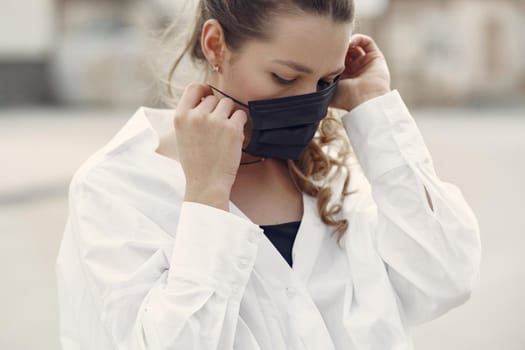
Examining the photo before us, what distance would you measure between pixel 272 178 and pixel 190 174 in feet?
1.15

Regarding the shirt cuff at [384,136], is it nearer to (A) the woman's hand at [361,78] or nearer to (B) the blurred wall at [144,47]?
(A) the woman's hand at [361,78]

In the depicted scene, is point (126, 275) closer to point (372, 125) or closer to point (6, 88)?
point (372, 125)

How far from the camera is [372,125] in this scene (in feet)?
6.23

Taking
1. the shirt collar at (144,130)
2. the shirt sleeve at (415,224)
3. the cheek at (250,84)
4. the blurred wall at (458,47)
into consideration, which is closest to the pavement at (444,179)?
the blurred wall at (458,47)

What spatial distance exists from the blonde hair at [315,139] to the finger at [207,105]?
13 cm

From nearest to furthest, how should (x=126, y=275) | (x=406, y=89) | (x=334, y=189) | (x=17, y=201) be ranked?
1. (x=126, y=275)
2. (x=334, y=189)
3. (x=17, y=201)
4. (x=406, y=89)

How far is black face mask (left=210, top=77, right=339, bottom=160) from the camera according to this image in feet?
5.85

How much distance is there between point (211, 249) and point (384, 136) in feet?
1.57

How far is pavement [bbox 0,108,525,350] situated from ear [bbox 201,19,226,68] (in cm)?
268

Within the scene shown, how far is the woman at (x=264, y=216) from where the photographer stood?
1.63 meters

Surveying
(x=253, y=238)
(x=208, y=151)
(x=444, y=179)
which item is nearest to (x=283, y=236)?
(x=253, y=238)

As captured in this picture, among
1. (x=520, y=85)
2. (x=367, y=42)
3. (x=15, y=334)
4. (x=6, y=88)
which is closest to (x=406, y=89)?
(x=520, y=85)

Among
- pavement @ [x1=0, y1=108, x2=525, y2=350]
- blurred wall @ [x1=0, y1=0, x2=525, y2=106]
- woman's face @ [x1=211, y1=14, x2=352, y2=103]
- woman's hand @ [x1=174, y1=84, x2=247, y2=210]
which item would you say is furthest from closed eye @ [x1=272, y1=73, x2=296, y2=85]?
blurred wall @ [x1=0, y1=0, x2=525, y2=106]

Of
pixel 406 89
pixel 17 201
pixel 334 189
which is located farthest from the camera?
pixel 406 89
